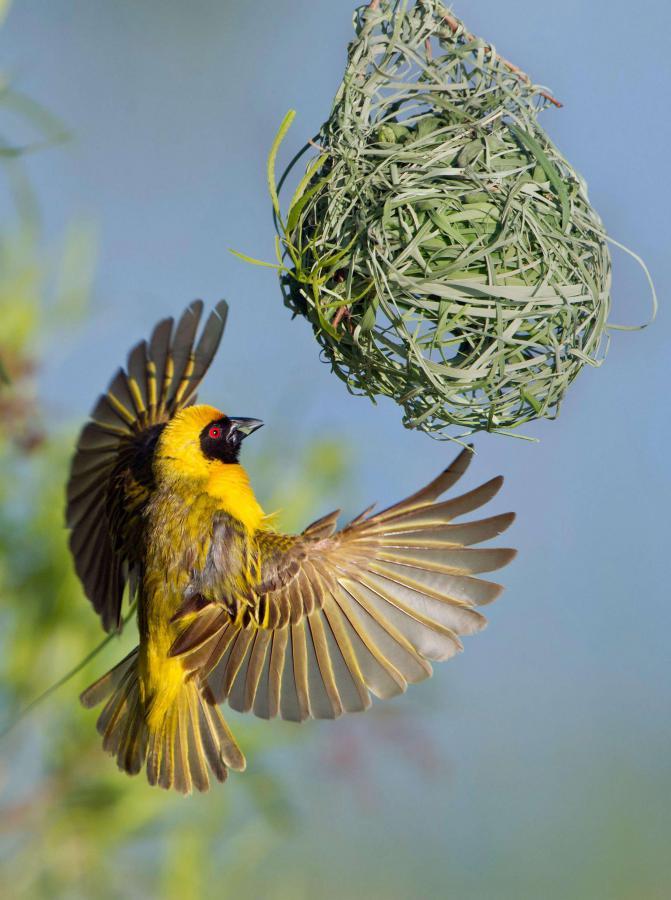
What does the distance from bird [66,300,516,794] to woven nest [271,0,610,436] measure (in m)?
0.25

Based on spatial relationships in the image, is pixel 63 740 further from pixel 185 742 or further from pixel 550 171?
pixel 550 171

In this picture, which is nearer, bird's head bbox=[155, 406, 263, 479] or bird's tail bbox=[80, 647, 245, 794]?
bird's head bbox=[155, 406, 263, 479]

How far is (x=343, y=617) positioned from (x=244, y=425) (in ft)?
1.43

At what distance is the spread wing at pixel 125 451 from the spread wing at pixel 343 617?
0.28 m

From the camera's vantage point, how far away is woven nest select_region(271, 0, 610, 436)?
5.14 ft

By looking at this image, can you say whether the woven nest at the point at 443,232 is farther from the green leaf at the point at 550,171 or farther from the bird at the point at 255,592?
the bird at the point at 255,592

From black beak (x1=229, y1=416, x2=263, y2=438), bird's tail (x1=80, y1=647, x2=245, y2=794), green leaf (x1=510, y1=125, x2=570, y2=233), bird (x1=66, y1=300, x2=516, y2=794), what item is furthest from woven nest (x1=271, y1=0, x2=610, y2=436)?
bird's tail (x1=80, y1=647, x2=245, y2=794)

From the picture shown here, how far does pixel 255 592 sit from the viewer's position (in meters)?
2.03

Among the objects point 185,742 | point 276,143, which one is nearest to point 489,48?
point 276,143

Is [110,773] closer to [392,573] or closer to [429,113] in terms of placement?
[392,573]

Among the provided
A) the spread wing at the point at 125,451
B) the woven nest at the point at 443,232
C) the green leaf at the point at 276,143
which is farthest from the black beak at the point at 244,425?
the green leaf at the point at 276,143

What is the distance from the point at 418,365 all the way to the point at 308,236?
0.30m

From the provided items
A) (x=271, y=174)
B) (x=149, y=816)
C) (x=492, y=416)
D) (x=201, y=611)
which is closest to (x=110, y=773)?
(x=149, y=816)

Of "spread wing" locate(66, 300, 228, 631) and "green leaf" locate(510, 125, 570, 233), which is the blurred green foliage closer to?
"spread wing" locate(66, 300, 228, 631)
